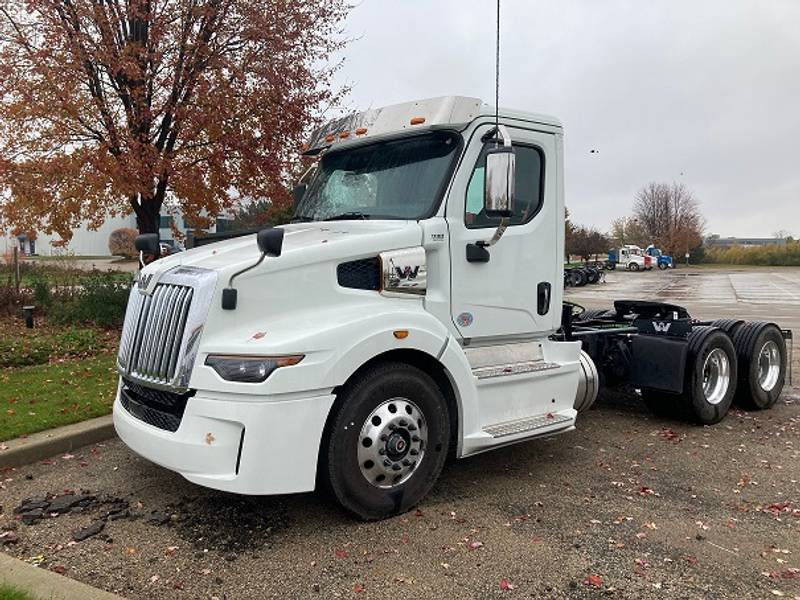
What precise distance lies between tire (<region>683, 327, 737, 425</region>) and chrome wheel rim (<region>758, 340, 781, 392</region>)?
599mm

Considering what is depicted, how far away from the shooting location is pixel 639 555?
3.73 m

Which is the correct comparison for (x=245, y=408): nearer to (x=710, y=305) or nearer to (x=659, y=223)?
(x=710, y=305)

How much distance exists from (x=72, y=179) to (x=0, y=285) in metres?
4.31

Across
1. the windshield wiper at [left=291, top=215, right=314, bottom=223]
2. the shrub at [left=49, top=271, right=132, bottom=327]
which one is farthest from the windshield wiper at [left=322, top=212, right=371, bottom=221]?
the shrub at [left=49, top=271, right=132, bottom=327]

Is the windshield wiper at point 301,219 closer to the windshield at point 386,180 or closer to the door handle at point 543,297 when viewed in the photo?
the windshield at point 386,180

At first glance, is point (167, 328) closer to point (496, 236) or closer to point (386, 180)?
point (386, 180)

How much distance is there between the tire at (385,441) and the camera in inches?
154

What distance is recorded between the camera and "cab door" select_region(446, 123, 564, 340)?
4648 mm

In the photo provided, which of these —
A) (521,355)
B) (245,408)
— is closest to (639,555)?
(521,355)

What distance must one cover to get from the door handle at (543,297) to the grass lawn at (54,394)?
3976 mm

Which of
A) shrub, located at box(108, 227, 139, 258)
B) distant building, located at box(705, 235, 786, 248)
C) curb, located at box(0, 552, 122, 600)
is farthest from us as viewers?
distant building, located at box(705, 235, 786, 248)

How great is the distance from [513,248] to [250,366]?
2234 mm

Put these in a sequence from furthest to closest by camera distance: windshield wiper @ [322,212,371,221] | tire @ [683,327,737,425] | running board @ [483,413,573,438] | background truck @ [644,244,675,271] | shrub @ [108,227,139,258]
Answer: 1. background truck @ [644,244,675,271]
2. shrub @ [108,227,139,258]
3. tire @ [683,327,737,425]
4. windshield wiper @ [322,212,371,221]
5. running board @ [483,413,573,438]

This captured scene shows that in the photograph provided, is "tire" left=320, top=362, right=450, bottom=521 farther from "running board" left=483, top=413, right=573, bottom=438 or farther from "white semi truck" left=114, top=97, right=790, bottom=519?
"running board" left=483, top=413, right=573, bottom=438
